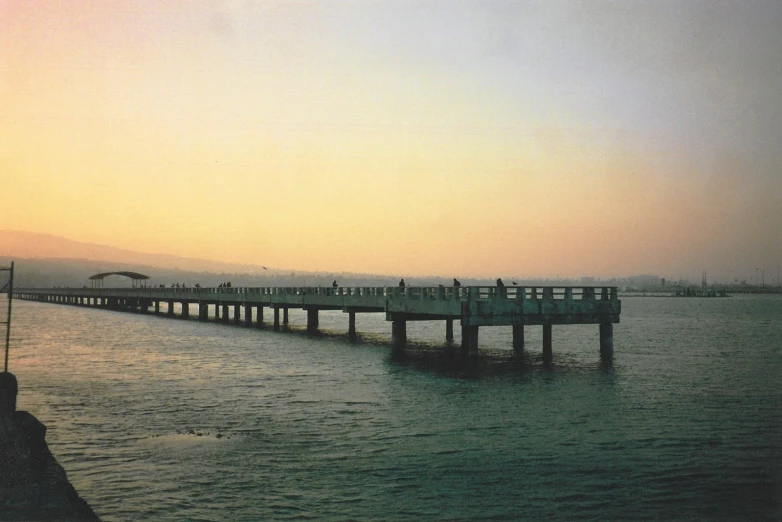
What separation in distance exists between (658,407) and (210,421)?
53.1 ft

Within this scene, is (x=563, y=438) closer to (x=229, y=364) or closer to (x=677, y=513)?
(x=677, y=513)

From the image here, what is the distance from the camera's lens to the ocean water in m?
13.3

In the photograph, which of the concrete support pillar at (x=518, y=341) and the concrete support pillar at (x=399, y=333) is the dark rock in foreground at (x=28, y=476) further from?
the concrete support pillar at (x=399, y=333)

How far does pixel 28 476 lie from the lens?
37.9 feet

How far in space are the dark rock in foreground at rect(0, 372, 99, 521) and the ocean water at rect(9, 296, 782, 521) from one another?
4.07 ft

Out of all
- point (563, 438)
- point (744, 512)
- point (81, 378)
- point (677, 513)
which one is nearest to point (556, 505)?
point (677, 513)

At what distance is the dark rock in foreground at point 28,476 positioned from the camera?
10.3 m

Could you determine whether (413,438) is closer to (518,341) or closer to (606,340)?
(518,341)

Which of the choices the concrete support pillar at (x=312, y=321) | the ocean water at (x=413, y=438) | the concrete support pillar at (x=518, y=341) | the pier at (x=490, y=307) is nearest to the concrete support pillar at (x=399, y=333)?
the pier at (x=490, y=307)

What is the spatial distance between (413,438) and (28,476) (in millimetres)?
10128

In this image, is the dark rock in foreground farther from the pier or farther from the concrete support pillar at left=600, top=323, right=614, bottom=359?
the concrete support pillar at left=600, top=323, right=614, bottom=359

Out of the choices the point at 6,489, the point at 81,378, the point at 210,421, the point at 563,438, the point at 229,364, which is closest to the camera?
the point at 6,489

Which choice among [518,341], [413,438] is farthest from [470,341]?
[413,438]

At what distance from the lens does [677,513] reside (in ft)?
41.9
